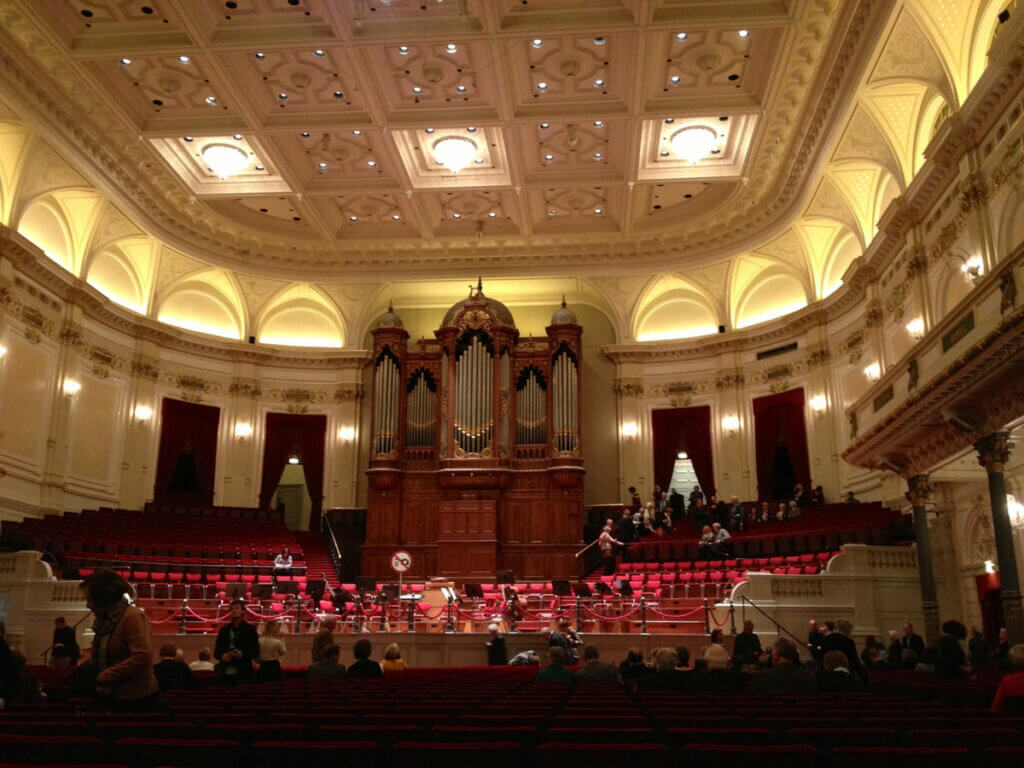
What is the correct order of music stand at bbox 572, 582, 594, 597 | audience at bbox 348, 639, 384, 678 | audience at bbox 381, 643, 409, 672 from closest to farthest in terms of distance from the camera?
audience at bbox 348, 639, 384, 678 → audience at bbox 381, 643, 409, 672 → music stand at bbox 572, 582, 594, 597

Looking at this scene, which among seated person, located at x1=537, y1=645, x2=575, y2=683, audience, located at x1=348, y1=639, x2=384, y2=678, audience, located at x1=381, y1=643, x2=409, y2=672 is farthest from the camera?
audience, located at x1=381, y1=643, x2=409, y2=672

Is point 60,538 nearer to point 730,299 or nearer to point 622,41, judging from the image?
point 622,41

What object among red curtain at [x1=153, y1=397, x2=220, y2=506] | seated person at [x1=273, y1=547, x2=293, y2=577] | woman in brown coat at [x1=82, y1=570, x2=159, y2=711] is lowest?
woman in brown coat at [x1=82, y1=570, x2=159, y2=711]

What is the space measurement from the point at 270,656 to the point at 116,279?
52.8 ft

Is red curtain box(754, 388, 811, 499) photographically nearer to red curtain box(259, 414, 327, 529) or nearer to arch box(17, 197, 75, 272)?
red curtain box(259, 414, 327, 529)

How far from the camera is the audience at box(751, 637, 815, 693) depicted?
227 inches

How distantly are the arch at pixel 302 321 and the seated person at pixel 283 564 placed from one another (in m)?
7.72

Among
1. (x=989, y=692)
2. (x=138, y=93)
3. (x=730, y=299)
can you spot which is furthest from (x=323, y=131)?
(x=989, y=692)

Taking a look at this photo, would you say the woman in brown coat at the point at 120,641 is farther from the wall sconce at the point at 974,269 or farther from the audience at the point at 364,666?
the wall sconce at the point at 974,269

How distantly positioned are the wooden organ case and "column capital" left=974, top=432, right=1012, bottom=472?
34.7 feet

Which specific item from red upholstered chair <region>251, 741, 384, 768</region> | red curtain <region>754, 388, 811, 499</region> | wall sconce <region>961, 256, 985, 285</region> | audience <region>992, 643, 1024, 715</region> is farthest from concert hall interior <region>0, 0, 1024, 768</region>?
red upholstered chair <region>251, 741, 384, 768</region>

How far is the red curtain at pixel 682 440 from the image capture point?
21797mm

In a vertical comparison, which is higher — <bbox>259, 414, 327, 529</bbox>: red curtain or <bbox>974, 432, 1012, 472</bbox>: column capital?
<bbox>259, 414, 327, 529</bbox>: red curtain

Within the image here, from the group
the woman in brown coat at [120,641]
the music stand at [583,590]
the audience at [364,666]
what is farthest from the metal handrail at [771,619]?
the woman in brown coat at [120,641]
